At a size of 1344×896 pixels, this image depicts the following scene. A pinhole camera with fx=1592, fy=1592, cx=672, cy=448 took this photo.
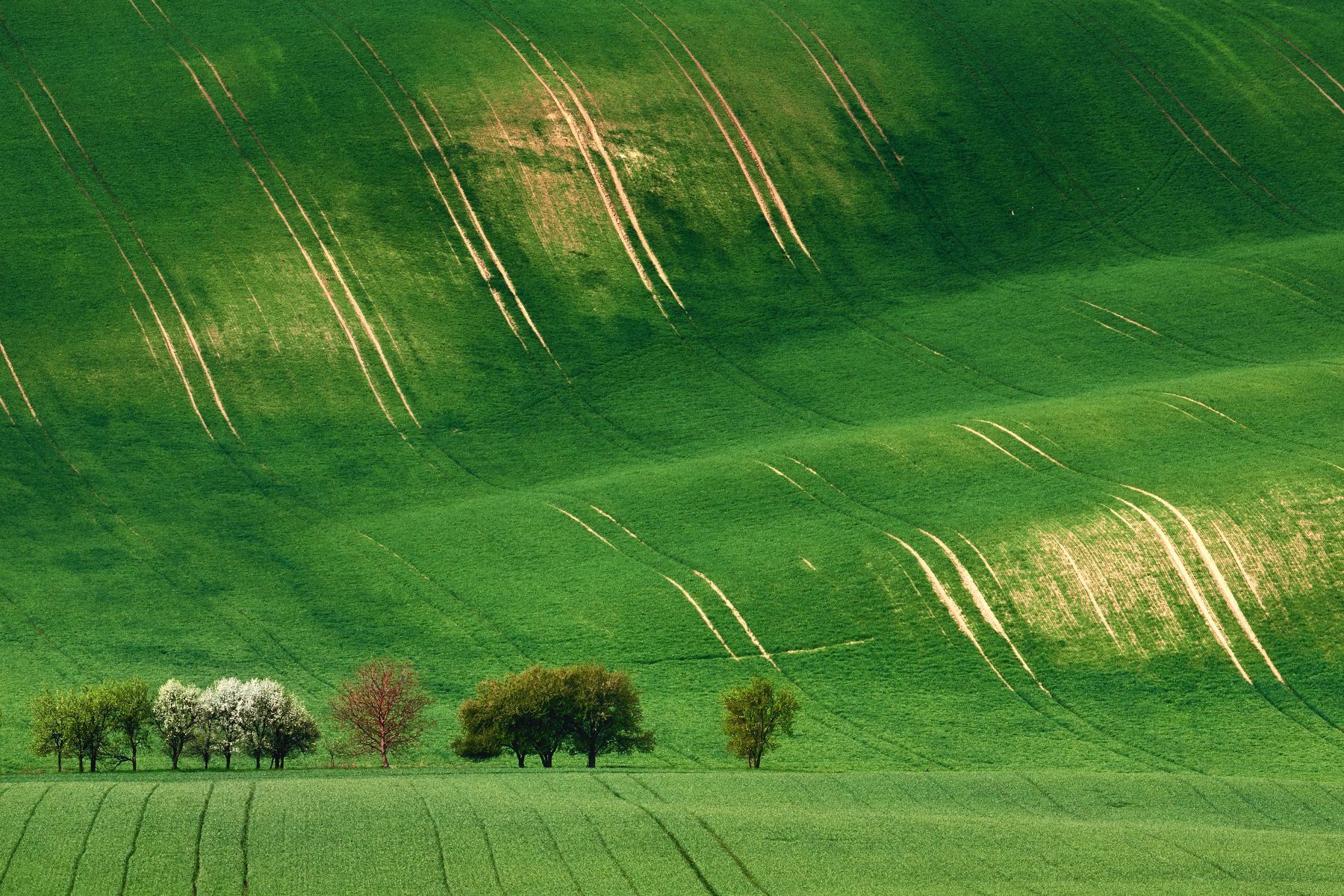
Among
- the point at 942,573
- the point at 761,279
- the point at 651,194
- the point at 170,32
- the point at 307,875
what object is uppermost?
the point at 170,32

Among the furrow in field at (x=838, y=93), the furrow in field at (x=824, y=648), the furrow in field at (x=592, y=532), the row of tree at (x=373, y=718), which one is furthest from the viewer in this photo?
the furrow in field at (x=838, y=93)

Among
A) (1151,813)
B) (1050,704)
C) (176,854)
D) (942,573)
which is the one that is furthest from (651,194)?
(176,854)

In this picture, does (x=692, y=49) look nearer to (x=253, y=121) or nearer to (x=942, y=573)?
(x=253, y=121)

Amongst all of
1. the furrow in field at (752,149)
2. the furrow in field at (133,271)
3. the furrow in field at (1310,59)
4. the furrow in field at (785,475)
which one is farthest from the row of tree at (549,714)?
the furrow in field at (1310,59)

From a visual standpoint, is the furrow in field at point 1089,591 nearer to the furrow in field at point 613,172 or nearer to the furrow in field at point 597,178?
the furrow in field at point 597,178

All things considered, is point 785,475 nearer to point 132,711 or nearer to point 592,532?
point 592,532

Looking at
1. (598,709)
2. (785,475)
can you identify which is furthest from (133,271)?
(598,709)
